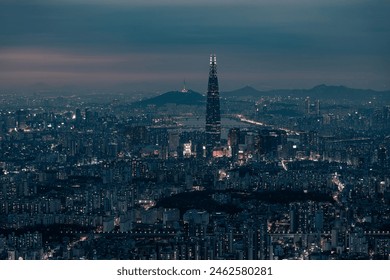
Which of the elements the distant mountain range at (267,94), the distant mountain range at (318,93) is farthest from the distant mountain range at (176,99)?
the distant mountain range at (318,93)

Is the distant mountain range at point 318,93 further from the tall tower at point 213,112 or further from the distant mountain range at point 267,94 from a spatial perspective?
the tall tower at point 213,112

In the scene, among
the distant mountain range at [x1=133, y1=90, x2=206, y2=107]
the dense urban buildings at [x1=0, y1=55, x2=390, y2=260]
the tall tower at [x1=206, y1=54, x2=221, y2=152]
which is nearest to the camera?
the tall tower at [x1=206, y1=54, x2=221, y2=152]

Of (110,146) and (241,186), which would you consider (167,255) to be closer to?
(241,186)

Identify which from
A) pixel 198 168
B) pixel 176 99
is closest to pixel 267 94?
pixel 176 99

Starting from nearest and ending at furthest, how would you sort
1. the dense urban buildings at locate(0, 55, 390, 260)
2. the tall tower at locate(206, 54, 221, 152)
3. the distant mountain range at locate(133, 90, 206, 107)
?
1. the tall tower at locate(206, 54, 221, 152)
2. the distant mountain range at locate(133, 90, 206, 107)
3. the dense urban buildings at locate(0, 55, 390, 260)

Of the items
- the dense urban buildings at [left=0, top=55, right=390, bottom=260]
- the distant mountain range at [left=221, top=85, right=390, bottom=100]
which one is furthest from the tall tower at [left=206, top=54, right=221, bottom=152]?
the distant mountain range at [left=221, top=85, right=390, bottom=100]

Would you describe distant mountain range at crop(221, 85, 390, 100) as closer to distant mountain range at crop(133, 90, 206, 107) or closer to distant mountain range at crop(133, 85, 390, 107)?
distant mountain range at crop(133, 85, 390, 107)

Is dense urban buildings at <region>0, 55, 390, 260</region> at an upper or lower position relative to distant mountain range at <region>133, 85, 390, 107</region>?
lower
